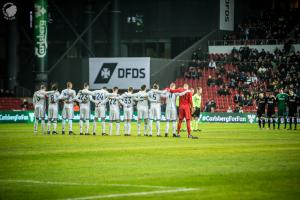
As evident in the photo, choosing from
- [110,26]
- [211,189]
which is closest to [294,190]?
[211,189]

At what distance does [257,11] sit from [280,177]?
5906 cm

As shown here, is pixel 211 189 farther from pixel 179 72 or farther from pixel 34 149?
pixel 179 72

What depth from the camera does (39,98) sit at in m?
44.0

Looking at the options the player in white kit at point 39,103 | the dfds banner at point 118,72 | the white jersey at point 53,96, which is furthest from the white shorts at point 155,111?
the dfds banner at point 118,72

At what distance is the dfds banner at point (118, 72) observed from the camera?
67.8 metres

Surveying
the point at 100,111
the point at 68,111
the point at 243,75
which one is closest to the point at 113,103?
the point at 100,111

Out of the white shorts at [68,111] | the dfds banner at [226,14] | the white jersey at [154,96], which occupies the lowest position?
the white shorts at [68,111]

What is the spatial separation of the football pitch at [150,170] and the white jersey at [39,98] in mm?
7353

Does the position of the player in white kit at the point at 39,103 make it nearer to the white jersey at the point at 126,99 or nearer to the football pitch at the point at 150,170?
the white jersey at the point at 126,99

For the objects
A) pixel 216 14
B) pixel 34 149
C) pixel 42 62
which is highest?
pixel 216 14

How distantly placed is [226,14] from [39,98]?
112 ft

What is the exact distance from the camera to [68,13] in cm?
8544

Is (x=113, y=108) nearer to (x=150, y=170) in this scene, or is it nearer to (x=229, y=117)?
(x=150, y=170)

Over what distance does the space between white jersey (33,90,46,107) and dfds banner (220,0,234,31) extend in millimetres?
33252
